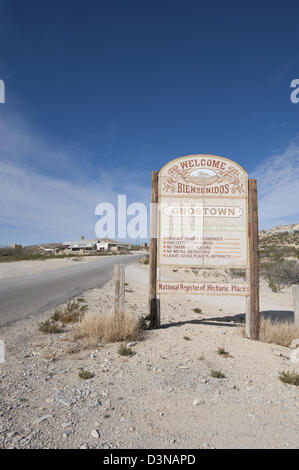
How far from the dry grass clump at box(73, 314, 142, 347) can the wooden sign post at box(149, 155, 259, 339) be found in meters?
1.13

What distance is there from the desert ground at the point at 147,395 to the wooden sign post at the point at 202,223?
4.16 feet

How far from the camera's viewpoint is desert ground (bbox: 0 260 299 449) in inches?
95.0

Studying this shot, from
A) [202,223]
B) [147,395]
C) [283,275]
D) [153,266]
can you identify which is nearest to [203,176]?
[202,223]

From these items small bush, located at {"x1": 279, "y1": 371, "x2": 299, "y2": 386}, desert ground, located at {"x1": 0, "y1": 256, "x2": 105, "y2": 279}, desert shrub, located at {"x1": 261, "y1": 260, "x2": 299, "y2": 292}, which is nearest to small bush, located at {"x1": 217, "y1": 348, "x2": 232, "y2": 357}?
small bush, located at {"x1": 279, "y1": 371, "x2": 299, "y2": 386}

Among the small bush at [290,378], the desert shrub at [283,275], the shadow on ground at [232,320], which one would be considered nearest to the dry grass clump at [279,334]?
the shadow on ground at [232,320]

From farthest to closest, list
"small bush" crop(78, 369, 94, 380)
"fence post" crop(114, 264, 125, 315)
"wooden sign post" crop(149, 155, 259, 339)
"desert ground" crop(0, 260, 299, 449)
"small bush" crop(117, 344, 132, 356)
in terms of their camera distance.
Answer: "wooden sign post" crop(149, 155, 259, 339) → "fence post" crop(114, 264, 125, 315) → "small bush" crop(117, 344, 132, 356) → "small bush" crop(78, 369, 94, 380) → "desert ground" crop(0, 260, 299, 449)

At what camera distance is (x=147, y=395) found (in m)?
3.18

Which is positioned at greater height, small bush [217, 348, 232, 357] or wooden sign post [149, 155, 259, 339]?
wooden sign post [149, 155, 259, 339]

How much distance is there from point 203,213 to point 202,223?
0.26 meters

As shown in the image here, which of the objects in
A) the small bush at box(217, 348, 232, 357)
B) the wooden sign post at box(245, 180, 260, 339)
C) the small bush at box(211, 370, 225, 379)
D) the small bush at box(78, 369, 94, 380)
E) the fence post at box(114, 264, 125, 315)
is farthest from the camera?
the fence post at box(114, 264, 125, 315)

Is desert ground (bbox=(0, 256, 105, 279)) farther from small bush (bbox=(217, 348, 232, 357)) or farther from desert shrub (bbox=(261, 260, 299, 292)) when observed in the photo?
Result: desert shrub (bbox=(261, 260, 299, 292))

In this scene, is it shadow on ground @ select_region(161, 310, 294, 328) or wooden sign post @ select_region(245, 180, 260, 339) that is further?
shadow on ground @ select_region(161, 310, 294, 328)

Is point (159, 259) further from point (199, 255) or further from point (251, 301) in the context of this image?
point (251, 301)

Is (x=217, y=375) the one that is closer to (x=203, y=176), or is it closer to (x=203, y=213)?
(x=203, y=213)
